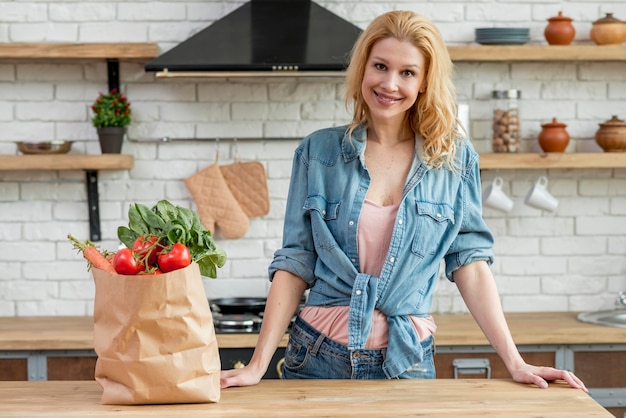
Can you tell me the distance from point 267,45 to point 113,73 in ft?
2.40

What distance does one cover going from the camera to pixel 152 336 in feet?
5.41

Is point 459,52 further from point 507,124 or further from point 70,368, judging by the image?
point 70,368

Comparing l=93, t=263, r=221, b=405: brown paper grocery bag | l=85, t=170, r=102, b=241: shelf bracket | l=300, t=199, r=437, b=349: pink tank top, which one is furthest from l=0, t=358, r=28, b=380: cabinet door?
l=93, t=263, r=221, b=405: brown paper grocery bag

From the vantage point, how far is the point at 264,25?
136 inches

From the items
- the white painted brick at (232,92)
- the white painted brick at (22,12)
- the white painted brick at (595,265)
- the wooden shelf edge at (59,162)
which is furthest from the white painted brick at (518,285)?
the white painted brick at (22,12)

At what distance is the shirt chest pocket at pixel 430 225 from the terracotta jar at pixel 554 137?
167 cm

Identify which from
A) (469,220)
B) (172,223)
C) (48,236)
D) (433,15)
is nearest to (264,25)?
(433,15)

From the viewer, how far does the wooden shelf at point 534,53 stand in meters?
3.60

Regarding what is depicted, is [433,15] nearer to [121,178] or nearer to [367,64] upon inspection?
[121,178]

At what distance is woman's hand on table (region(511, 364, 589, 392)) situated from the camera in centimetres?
193

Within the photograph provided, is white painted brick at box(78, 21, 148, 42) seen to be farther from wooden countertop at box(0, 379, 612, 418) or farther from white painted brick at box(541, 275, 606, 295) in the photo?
wooden countertop at box(0, 379, 612, 418)

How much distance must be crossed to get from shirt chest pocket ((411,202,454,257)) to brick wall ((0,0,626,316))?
1726mm

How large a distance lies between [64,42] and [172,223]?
2.29 metres

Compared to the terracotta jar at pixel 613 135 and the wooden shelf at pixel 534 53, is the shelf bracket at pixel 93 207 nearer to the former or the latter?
the wooden shelf at pixel 534 53
